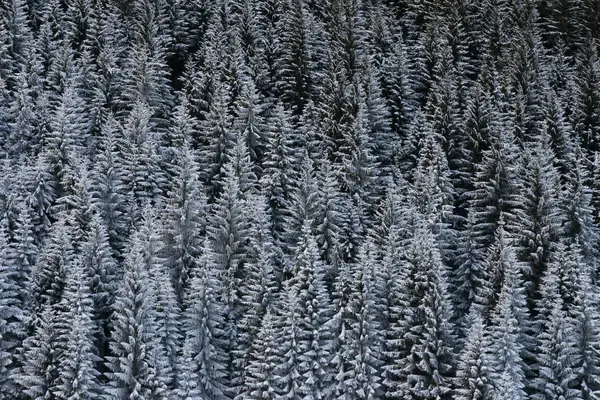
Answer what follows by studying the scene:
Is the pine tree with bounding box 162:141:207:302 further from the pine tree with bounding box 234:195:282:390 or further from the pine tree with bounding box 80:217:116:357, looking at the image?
the pine tree with bounding box 80:217:116:357

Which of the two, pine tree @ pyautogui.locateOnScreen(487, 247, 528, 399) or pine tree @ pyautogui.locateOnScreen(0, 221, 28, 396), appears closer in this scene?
pine tree @ pyautogui.locateOnScreen(487, 247, 528, 399)

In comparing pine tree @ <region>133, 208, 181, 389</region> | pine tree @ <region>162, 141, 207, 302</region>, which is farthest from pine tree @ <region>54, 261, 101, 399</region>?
pine tree @ <region>162, 141, 207, 302</region>

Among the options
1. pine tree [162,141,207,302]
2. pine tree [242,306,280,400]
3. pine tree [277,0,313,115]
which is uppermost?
pine tree [277,0,313,115]

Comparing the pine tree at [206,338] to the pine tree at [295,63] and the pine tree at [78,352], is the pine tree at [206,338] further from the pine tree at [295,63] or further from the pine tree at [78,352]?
the pine tree at [295,63]

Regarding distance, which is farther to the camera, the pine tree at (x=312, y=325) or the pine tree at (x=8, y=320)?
the pine tree at (x=8, y=320)

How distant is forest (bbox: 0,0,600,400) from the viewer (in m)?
43.2

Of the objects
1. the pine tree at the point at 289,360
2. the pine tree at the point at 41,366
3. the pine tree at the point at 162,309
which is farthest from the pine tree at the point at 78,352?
the pine tree at the point at 289,360

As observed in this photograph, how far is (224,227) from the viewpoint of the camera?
51.5 metres

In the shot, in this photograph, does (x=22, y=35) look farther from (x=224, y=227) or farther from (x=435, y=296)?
(x=435, y=296)

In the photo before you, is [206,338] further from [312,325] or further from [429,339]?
[429,339]

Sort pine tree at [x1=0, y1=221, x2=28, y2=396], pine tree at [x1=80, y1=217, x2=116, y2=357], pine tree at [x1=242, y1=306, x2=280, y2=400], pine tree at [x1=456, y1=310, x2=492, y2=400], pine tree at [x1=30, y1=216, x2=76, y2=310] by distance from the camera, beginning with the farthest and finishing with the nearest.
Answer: pine tree at [x1=80, y1=217, x2=116, y2=357] → pine tree at [x1=30, y1=216, x2=76, y2=310] → pine tree at [x1=0, y1=221, x2=28, y2=396] → pine tree at [x1=242, y1=306, x2=280, y2=400] → pine tree at [x1=456, y1=310, x2=492, y2=400]

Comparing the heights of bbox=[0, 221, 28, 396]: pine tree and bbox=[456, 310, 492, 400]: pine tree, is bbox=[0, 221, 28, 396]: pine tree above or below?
below

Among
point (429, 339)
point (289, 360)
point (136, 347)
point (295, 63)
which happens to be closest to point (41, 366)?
point (136, 347)

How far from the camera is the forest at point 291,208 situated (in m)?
43.2
